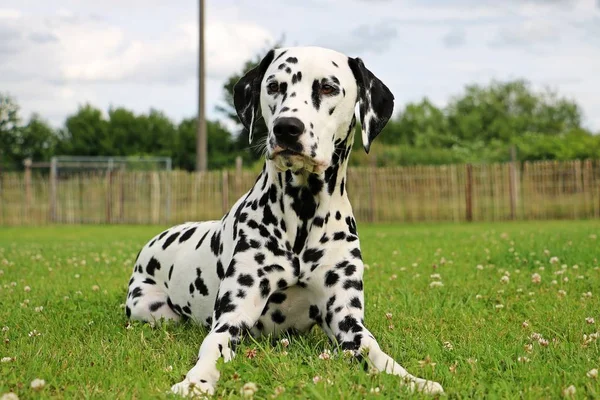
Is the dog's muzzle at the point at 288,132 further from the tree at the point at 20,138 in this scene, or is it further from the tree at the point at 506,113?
the tree at the point at 506,113

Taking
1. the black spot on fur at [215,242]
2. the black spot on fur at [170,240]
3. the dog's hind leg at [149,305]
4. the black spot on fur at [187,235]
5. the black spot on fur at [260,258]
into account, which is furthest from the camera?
the black spot on fur at [170,240]

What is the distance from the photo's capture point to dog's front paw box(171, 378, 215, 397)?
11.4 ft

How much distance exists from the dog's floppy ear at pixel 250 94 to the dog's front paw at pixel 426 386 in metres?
2.07

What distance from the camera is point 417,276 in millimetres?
8203

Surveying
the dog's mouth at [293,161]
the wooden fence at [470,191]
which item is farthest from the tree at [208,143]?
the dog's mouth at [293,161]

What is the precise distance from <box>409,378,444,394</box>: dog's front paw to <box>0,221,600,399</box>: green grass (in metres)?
0.07

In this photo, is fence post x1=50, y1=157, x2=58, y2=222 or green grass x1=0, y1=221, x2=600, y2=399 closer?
green grass x1=0, y1=221, x2=600, y2=399

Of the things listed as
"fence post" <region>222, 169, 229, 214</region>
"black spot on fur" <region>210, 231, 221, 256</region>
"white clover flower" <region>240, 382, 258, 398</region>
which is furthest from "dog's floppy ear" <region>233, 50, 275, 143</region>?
"fence post" <region>222, 169, 229, 214</region>

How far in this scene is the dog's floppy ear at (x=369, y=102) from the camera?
4660 millimetres

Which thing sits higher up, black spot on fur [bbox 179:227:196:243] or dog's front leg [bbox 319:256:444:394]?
black spot on fur [bbox 179:227:196:243]

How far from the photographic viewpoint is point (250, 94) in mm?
4816

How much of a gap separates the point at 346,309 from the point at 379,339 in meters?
0.57

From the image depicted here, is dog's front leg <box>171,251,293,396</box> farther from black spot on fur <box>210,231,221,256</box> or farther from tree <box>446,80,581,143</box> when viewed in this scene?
tree <box>446,80,581,143</box>

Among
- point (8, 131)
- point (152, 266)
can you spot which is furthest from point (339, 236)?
point (8, 131)
